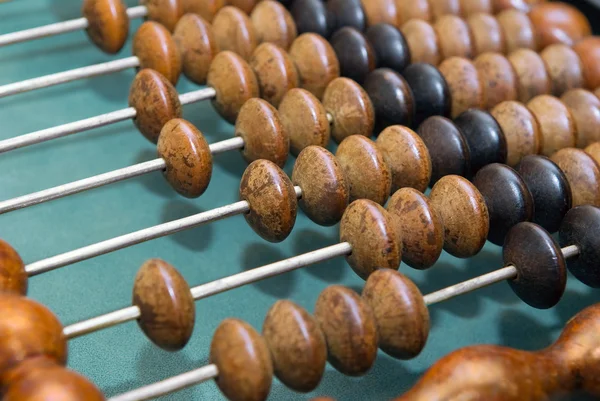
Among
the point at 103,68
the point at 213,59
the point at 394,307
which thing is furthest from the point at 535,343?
the point at 103,68

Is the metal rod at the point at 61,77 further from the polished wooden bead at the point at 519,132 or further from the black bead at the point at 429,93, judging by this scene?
the polished wooden bead at the point at 519,132

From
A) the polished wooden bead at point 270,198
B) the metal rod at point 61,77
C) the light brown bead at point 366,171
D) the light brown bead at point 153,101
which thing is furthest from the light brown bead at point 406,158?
the metal rod at point 61,77

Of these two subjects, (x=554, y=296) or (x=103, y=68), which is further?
(x=103, y=68)

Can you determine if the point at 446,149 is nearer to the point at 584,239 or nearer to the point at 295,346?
the point at 584,239

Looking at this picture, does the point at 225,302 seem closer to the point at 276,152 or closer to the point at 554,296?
the point at 276,152

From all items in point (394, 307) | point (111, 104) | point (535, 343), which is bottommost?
point (535, 343)

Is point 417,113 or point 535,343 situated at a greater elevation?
point 417,113

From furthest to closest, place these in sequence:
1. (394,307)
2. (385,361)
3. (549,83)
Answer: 1. (549,83)
2. (385,361)
3. (394,307)

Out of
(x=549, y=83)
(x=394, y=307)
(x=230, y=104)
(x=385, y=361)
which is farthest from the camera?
(x=549, y=83)
